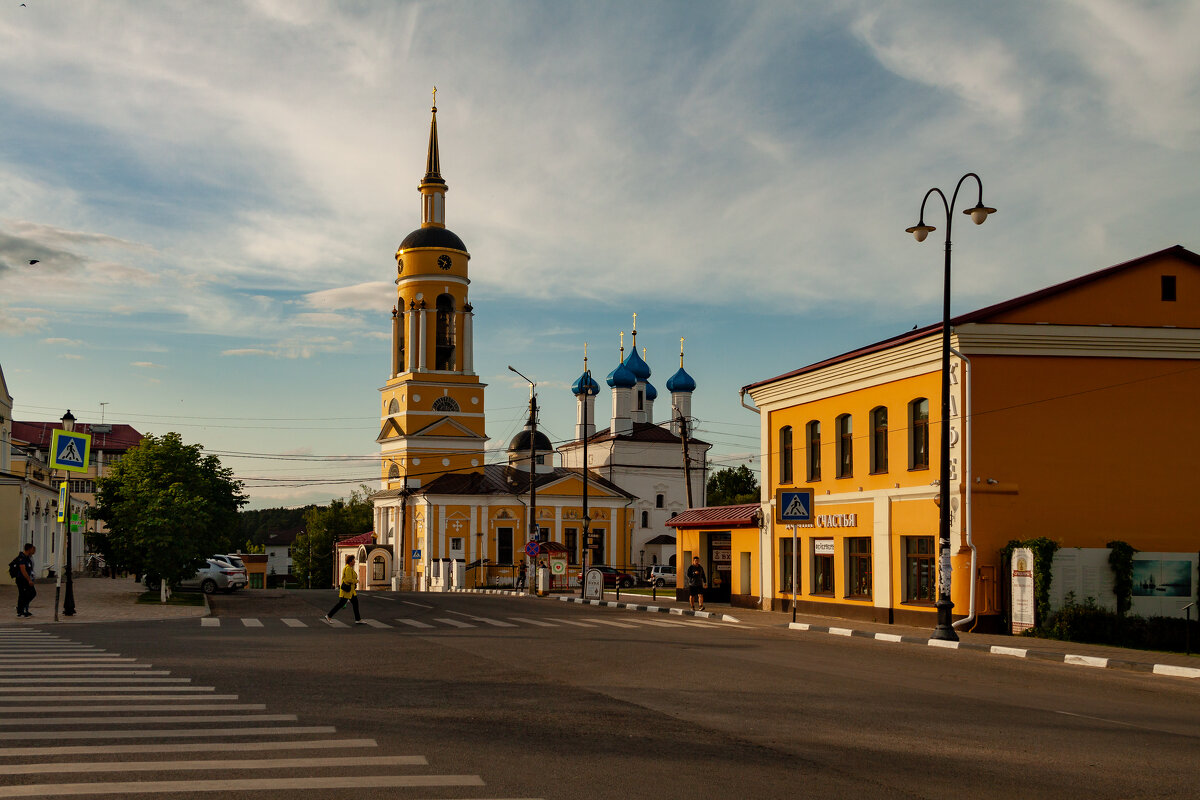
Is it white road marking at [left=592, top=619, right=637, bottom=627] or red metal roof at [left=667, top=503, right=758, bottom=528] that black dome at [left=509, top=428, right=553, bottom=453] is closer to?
red metal roof at [left=667, top=503, right=758, bottom=528]

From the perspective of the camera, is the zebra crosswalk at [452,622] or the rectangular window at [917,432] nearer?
the zebra crosswalk at [452,622]

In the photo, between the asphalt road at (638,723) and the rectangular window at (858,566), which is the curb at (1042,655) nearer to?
the asphalt road at (638,723)

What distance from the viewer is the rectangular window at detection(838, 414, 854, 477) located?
31.0 m

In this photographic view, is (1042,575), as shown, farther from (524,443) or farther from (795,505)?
(524,443)

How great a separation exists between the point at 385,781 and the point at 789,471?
90.1 ft

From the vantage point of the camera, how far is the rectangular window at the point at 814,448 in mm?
32969

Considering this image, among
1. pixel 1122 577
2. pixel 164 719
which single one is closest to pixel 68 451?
pixel 164 719

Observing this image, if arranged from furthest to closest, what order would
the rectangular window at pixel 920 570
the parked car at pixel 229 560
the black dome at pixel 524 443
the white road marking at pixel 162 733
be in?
the black dome at pixel 524 443, the parked car at pixel 229 560, the rectangular window at pixel 920 570, the white road marking at pixel 162 733

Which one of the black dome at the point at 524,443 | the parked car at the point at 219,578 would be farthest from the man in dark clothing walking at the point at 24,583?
the black dome at the point at 524,443

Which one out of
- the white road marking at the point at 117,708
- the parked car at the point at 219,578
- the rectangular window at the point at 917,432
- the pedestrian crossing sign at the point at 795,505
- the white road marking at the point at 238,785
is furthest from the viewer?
the parked car at the point at 219,578

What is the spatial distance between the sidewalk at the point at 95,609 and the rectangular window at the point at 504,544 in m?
41.9

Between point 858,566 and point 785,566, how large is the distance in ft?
11.9

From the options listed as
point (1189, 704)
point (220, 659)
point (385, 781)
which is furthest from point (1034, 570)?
point (385, 781)

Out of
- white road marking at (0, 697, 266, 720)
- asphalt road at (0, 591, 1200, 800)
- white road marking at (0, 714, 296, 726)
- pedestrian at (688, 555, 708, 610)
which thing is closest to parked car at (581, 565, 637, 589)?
pedestrian at (688, 555, 708, 610)
